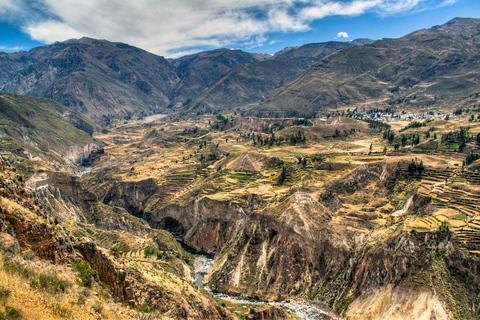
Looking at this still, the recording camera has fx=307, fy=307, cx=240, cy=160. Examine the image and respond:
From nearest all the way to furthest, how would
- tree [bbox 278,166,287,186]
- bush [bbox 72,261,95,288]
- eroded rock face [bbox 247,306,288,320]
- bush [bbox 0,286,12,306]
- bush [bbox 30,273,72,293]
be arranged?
bush [bbox 0,286,12,306]
bush [bbox 30,273,72,293]
bush [bbox 72,261,95,288]
eroded rock face [bbox 247,306,288,320]
tree [bbox 278,166,287,186]

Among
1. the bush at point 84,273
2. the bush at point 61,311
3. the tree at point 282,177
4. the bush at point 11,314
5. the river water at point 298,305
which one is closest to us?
the bush at point 11,314

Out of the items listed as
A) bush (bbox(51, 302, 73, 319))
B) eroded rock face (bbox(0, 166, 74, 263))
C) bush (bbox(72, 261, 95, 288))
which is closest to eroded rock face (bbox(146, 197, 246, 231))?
bush (bbox(72, 261, 95, 288))

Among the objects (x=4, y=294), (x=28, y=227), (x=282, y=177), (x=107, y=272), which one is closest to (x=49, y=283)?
(x=4, y=294)

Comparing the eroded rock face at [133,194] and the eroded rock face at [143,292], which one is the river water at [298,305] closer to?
the eroded rock face at [143,292]

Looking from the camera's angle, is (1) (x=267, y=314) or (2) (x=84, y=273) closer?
(2) (x=84, y=273)

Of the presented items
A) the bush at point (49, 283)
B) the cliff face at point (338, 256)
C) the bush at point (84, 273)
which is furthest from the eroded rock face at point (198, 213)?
the bush at point (49, 283)

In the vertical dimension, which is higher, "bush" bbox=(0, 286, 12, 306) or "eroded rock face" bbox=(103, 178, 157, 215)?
"bush" bbox=(0, 286, 12, 306)

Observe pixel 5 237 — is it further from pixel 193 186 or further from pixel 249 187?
pixel 193 186

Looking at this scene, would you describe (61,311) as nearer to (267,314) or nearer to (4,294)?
(4,294)

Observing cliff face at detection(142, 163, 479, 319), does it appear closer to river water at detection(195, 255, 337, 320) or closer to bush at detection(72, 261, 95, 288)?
river water at detection(195, 255, 337, 320)

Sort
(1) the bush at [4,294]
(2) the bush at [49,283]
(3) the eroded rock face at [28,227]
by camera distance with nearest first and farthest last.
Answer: (1) the bush at [4,294], (2) the bush at [49,283], (3) the eroded rock face at [28,227]

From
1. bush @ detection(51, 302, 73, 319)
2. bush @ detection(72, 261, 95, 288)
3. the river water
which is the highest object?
bush @ detection(51, 302, 73, 319)

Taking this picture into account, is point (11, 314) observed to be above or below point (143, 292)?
above

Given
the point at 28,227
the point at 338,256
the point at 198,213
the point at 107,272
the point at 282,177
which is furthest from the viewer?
the point at 198,213
